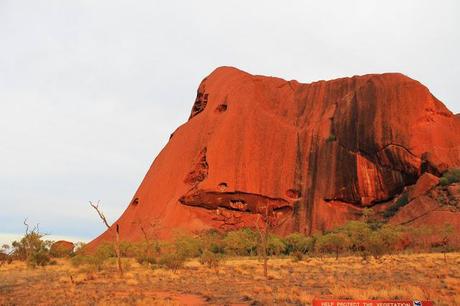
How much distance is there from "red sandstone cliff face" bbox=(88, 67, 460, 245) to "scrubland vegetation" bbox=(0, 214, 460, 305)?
5296 mm

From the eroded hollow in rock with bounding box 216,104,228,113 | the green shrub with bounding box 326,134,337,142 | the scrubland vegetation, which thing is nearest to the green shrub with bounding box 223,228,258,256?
the scrubland vegetation

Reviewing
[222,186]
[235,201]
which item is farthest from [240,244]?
[235,201]

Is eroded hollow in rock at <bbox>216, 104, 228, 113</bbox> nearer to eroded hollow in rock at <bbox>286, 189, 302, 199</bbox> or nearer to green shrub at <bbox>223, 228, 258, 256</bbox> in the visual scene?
eroded hollow in rock at <bbox>286, 189, 302, 199</bbox>

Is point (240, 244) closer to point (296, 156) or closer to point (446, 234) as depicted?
point (296, 156)

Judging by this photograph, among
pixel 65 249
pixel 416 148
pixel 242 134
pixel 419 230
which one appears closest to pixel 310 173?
pixel 242 134

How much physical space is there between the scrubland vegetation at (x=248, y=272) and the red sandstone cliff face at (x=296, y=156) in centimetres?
530

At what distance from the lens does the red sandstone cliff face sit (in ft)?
207

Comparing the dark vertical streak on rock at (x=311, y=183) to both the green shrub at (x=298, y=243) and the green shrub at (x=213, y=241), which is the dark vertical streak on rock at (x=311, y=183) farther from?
the green shrub at (x=213, y=241)

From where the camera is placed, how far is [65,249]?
233 ft

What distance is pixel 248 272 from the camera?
1169 inches

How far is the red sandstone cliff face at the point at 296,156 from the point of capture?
63156 millimetres

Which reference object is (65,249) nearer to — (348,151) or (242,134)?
(242,134)

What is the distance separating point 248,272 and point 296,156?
148ft

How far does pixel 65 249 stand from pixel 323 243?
3851 cm
